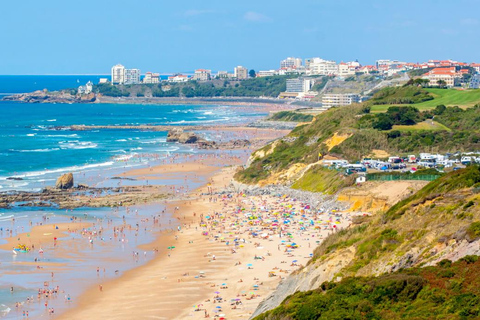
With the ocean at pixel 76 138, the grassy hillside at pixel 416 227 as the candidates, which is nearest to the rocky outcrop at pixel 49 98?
the ocean at pixel 76 138

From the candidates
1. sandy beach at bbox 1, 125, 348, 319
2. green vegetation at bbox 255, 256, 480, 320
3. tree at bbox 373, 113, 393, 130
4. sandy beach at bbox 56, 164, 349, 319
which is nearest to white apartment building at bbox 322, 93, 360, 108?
tree at bbox 373, 113, 393, 130

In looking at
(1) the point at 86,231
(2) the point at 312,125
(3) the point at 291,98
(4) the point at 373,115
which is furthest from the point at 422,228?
(3) the point at 291,98

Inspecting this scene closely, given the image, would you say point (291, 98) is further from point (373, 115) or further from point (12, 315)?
point (12, 315)

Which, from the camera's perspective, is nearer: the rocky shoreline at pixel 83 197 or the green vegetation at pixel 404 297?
the green vegetation at pixel 404 297

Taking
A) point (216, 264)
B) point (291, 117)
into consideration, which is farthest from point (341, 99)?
point (216, 264)

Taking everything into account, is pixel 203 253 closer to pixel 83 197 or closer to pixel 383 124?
pixel 83 197

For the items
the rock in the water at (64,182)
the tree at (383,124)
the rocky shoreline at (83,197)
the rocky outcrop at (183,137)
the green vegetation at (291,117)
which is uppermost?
the tree at (383,124)

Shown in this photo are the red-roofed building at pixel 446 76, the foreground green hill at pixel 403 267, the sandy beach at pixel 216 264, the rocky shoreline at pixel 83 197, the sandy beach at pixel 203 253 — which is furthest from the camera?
the red-roofed building at pixel 446 76

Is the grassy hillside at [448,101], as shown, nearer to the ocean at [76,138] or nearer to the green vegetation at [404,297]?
the ocean at [76,138]
